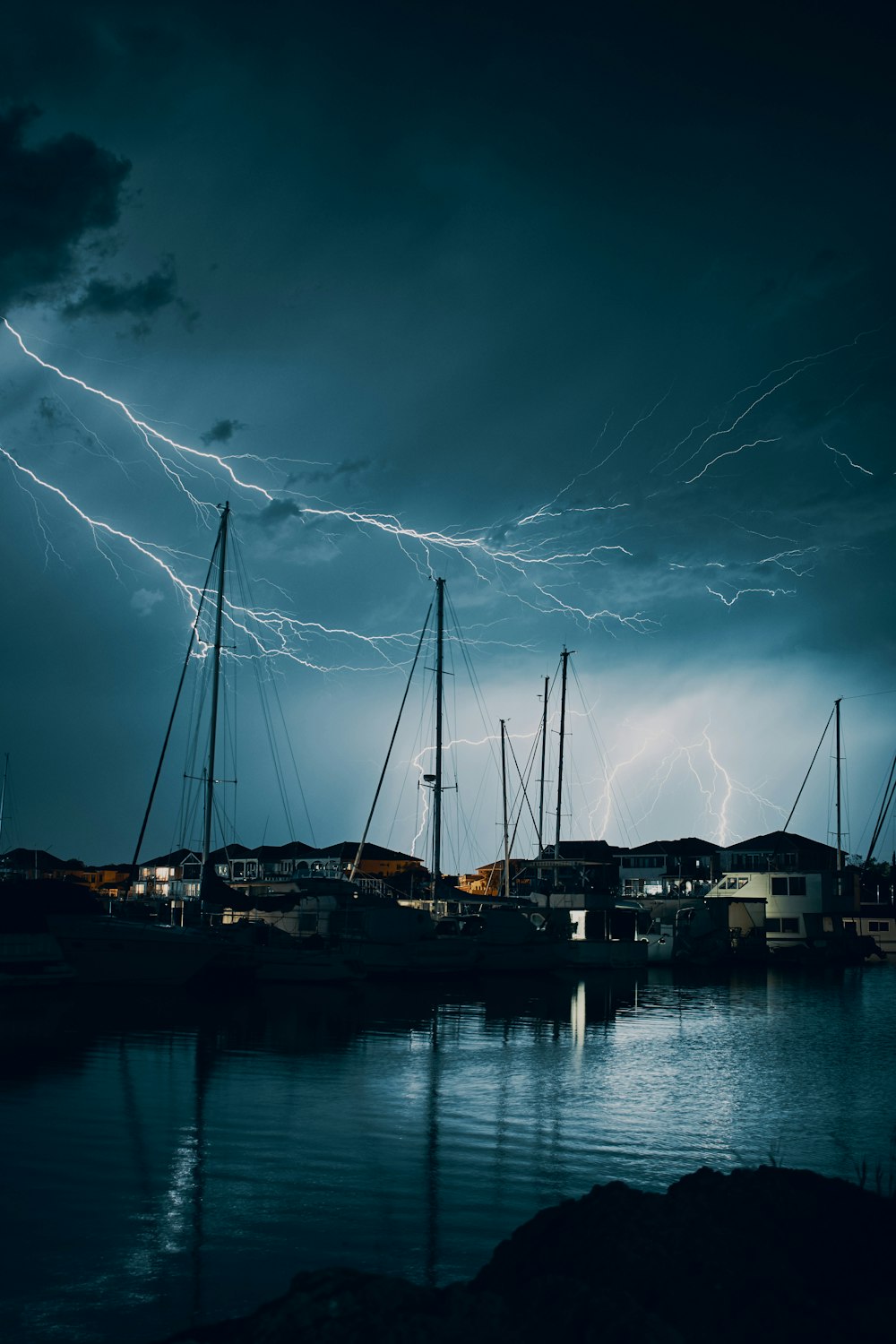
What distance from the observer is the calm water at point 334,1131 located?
8234 millimetres

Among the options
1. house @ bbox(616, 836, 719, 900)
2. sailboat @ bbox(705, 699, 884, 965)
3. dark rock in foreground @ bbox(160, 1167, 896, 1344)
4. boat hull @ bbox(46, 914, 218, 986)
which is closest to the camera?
dark rock in foreground @ bbox(160, 1167, 896, 1344)

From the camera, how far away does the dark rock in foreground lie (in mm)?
4422

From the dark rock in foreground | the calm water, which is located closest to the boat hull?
the calm water

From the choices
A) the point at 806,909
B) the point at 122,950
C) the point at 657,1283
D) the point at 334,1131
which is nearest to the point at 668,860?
the point at 806,909

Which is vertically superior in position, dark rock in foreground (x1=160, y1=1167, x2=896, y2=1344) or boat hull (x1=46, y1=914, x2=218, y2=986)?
dark rock in foreground (x1=160, y1=1167, x2=896, y2=1344)

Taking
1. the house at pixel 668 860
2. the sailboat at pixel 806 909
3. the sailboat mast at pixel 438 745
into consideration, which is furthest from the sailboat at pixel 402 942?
the house at pixel 668 860

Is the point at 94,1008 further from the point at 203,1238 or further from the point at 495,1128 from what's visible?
the point at 203,1238

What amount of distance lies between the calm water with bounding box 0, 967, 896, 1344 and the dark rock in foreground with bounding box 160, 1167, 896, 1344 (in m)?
2.83

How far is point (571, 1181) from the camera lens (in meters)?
11.0

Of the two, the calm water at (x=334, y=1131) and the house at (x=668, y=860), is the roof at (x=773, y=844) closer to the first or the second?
the house at (x=668, y=860)

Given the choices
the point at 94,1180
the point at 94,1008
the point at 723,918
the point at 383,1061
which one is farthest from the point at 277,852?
the point at 94,1180

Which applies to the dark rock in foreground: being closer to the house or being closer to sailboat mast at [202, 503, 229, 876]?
sailboat mast at [202, 503, 229, 876]

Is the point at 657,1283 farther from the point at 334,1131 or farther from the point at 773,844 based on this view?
the point at 773,844

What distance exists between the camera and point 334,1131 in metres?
13.4
